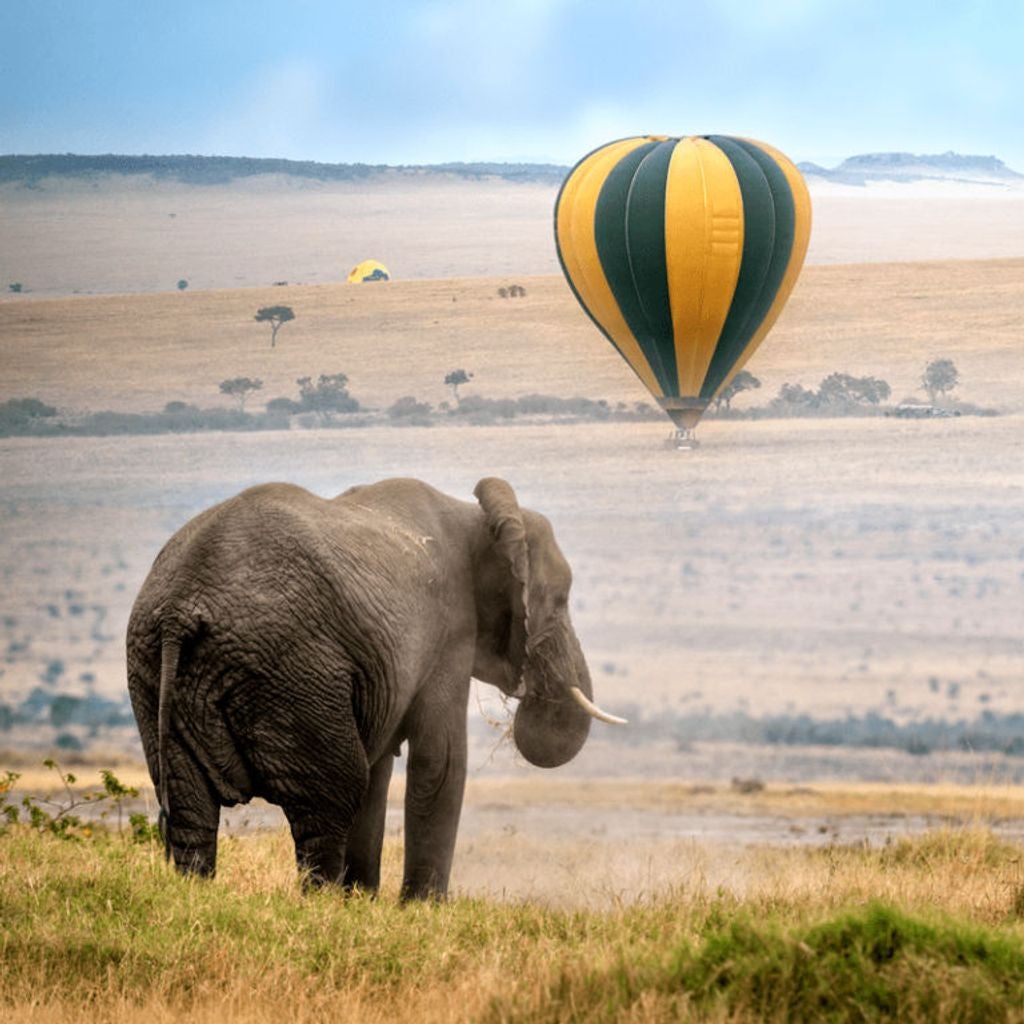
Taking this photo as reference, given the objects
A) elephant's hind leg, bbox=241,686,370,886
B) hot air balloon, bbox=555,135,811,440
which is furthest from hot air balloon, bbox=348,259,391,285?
Result: elephant's hind leg, bbox=241,686,370,886

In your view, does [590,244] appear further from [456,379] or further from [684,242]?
[456,379]

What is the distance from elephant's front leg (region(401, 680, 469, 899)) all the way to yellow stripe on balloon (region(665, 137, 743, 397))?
2469cm

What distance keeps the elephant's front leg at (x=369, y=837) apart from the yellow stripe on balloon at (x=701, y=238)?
24.9 m

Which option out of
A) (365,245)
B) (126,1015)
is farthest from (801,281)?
(126,1015)

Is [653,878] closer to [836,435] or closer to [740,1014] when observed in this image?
[740,1014]

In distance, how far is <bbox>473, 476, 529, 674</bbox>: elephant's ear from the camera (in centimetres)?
1370

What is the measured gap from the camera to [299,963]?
32.8ft

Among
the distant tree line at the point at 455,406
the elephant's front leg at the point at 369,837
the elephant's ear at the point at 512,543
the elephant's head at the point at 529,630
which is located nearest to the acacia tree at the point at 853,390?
the distant tree line at the point at 455,406

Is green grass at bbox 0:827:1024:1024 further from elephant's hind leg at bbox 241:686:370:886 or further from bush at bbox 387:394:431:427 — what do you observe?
bush at bbox 387:394:431:427

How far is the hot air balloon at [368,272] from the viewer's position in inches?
3406

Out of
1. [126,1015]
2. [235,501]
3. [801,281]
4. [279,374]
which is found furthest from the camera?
[801,281]

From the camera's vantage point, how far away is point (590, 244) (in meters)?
37.7

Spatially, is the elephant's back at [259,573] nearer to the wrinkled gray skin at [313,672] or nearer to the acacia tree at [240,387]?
the wrinkled gray skin at [313,672]

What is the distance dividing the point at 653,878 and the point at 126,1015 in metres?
4.45
